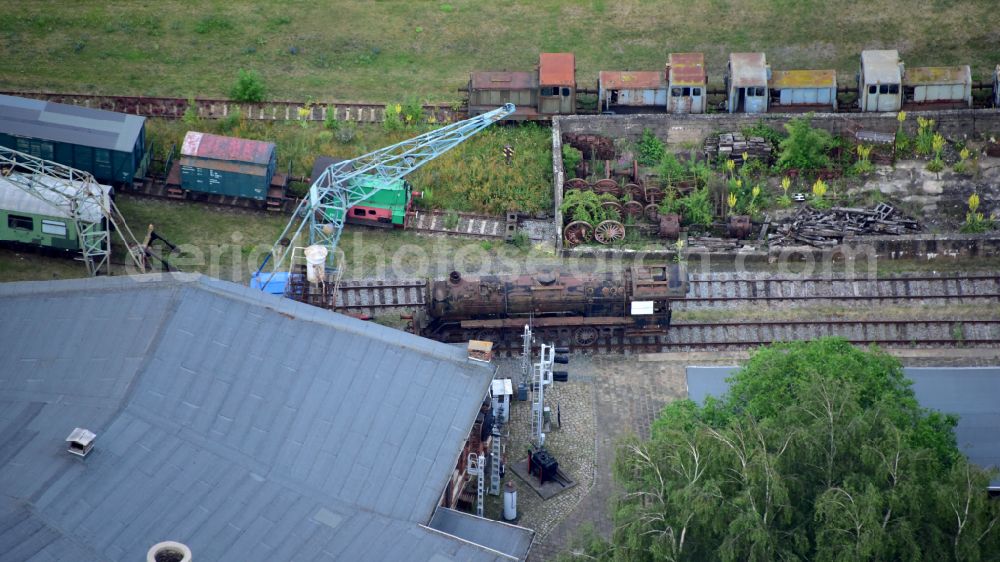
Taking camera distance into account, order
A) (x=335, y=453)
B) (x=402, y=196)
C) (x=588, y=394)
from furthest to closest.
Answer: (x=402, y=196)
(x=588, y=394)
(x=335, y=453)

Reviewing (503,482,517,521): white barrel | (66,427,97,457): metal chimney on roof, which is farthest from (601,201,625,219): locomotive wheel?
(66,427,97,457): metal chimney on roof

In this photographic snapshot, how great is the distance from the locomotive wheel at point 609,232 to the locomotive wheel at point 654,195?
2831 millimetres

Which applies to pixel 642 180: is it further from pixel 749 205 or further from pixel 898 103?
pixel 898 103

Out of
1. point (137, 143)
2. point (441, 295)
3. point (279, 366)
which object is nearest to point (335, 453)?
point (279, 366)

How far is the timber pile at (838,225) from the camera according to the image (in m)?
84.7

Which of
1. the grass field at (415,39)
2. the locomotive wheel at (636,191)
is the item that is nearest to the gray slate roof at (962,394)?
the locomotive wheel at (636,191)

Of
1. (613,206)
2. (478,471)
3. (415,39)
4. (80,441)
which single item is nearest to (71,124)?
(415,39)

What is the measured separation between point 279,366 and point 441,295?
10.3 metres

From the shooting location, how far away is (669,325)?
79.9 metres

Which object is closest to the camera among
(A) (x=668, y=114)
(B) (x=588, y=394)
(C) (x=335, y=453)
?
(C) (x=335, y=453)

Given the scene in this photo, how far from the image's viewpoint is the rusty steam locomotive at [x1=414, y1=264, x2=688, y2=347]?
7769cm

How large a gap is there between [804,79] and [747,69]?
3022 millimetres

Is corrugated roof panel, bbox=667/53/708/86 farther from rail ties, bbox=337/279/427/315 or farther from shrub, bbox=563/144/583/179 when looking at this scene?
A: rail ties, bbox=337/279/427/315

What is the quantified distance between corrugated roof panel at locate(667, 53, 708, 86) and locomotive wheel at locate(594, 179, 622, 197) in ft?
24.5
